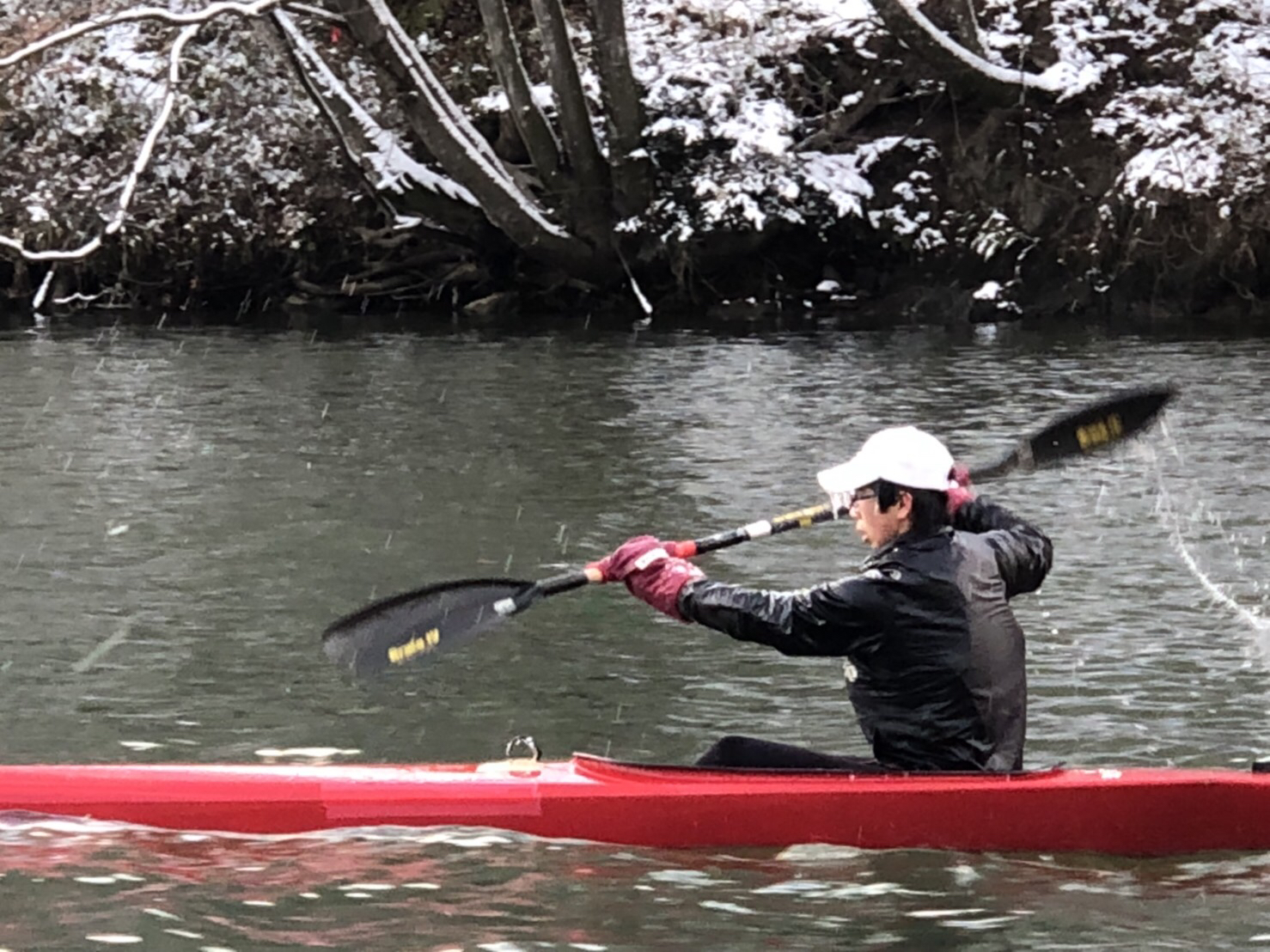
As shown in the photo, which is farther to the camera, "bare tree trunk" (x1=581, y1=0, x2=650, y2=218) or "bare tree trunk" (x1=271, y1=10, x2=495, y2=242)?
"bare tree trunk" (x1=581, y1=0, x2=650, y2=218)

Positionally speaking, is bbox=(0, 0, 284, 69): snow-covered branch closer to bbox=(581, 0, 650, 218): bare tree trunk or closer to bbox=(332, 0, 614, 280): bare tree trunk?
bbox=(332, 0, 614, 280): bare tree trunk

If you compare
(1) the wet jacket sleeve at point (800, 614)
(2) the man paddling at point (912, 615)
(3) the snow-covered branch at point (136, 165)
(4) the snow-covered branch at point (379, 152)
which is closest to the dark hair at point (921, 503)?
(2) the man paddling at point (912, 615)

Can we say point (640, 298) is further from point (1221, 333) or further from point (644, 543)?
point (644, 543)

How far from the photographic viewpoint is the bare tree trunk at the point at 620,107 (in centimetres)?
2181

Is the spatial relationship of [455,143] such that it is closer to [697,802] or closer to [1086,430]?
[1086,430]

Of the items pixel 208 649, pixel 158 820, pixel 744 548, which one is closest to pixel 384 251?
pixel 744 548

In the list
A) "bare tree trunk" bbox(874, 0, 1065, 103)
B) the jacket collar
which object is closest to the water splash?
the jacket collar

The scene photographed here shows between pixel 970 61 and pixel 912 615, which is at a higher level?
pixel 970 61

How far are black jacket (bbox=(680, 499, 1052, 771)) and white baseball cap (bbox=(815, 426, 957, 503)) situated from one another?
0.56 feet

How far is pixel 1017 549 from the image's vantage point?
20.2 feet

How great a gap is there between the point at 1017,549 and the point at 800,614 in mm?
688

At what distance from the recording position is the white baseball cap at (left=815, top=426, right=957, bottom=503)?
18.9 feet

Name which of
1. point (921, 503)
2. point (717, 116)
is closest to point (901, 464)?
point (921, 503)

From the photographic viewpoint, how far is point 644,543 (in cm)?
632
